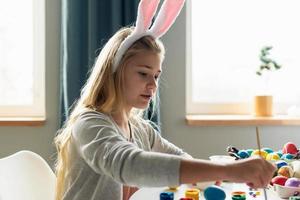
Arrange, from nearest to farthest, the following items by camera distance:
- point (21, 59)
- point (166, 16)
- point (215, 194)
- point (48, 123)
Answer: point (215, 194), point (166, 16), point (48, 123), point (21, 59)

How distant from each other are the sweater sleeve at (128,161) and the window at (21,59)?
5.44 feet

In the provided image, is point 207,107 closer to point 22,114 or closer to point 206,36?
point 206,36

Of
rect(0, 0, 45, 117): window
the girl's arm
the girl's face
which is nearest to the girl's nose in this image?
the girl's face

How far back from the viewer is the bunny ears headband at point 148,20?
1.26 m

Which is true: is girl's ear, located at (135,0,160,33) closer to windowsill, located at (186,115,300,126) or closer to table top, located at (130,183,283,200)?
table top, located at (130,183,283,200)

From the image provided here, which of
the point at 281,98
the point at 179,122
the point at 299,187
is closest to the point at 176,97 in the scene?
the point at 179,122

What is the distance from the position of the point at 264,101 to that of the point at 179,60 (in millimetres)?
510

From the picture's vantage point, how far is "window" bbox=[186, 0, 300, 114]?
2.72 metres

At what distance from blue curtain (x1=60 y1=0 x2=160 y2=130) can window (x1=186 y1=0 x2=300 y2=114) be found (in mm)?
460

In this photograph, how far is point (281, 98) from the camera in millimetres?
2762

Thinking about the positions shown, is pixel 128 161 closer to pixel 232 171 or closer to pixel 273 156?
pixel 232 171

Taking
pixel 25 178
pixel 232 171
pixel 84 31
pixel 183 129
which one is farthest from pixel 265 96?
pixel 232 171

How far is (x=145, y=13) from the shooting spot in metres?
1.27

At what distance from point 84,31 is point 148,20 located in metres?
1.20
